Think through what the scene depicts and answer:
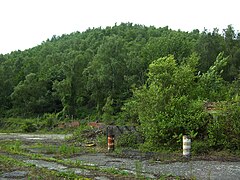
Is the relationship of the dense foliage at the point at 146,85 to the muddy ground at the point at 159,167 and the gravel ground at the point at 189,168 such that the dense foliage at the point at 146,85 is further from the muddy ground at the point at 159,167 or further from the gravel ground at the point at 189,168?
the gravel ground at the point at 189,168

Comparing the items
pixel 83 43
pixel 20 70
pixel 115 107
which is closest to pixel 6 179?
pixel 115 107

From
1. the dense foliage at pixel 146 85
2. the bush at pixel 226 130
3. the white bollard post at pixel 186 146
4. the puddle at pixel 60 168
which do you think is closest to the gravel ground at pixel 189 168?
the white bollard post at pixel 186 146

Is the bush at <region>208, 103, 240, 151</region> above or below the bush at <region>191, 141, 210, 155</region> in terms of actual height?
above

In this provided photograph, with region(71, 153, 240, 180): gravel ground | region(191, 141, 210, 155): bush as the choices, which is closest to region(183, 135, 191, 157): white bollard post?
region(191, 141, 210, 155): bush

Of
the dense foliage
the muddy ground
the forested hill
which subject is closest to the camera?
the muddy ground

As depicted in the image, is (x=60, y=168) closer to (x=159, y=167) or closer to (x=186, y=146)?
(x=159, y=167)

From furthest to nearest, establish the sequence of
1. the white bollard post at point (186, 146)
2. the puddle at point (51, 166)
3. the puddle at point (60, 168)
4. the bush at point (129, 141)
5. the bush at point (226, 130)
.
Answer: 1. the bush at point (129, 141)
2. the bush at point (226, 130)
3. the white bollard post at point (186, 146)
4. the puddle at point (51, 166)
5. the puddle at point (60, 168)

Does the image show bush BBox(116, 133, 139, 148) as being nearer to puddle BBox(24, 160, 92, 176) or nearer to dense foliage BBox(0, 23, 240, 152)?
dense foliage BBox(0, 23, 240, 152)

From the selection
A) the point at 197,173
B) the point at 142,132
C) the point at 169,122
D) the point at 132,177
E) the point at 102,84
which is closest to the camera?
the point at 132,177

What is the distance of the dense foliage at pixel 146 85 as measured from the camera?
14.8m

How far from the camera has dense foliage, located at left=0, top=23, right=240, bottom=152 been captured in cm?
1479

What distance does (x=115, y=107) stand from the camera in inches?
2207

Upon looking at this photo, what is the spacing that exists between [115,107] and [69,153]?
4123 centimetres

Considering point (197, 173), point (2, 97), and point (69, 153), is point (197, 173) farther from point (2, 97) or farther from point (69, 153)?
point (2, 97)
